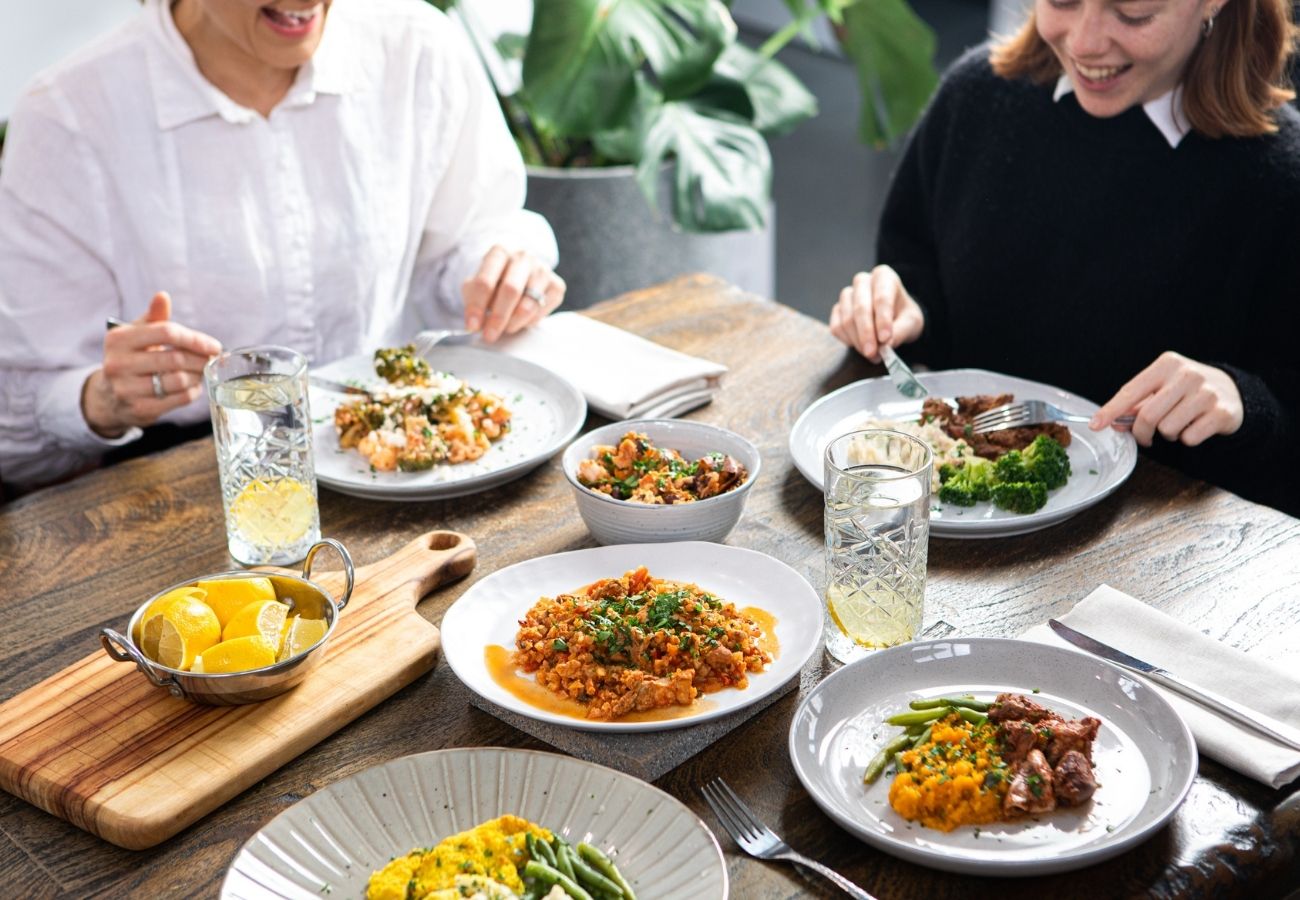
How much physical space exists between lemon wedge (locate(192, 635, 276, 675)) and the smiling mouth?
1.54 meters

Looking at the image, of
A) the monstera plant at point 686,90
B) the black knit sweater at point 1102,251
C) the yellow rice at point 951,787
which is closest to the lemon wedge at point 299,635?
the yellow rice at point 951,787

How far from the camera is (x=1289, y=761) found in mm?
1158

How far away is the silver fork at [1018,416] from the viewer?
1795 millimetres

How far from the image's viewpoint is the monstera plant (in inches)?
128

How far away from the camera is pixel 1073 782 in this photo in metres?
1.11

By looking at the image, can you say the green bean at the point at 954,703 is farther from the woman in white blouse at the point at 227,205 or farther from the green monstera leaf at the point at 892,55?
the green monstera leaf at the point at 892,55

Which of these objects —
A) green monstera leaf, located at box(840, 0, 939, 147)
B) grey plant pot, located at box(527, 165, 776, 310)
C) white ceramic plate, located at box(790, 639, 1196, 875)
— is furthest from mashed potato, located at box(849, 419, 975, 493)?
green monstera leaf, located at box(840, 0, 939, 147)

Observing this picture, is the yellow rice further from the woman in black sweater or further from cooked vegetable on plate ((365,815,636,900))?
the woman in black sweater

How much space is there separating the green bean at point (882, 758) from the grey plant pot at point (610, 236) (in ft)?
8.41

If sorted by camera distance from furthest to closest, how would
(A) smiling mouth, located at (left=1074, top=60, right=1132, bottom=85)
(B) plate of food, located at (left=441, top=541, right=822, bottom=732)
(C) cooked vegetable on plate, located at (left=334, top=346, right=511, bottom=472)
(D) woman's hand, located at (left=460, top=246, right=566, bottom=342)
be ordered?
(D) woman's hand, located at (left=460, top=246, right=566, bottom=342) < (A) smiling mouth, located at (left=1074, top=60, right=1132, bottom=85) < (C) cooked vegetable on plate, located at (left=334, top=346, right=511, bottom=472) < (B) plate of food, located at (left=441, top=541, right=822, bottom=732)

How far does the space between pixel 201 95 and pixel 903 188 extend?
131cm

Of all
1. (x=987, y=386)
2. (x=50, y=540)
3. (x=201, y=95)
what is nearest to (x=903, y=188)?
(x=987, y=386)

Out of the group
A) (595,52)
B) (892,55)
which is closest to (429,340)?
(595,52)

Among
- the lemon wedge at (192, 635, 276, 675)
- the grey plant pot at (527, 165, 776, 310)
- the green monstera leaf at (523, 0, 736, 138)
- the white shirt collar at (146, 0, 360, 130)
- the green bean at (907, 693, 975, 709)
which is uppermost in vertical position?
the white shirt collar at (146, 0, 360, 130)
